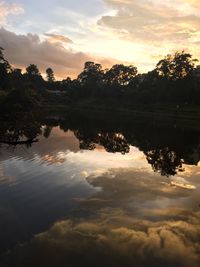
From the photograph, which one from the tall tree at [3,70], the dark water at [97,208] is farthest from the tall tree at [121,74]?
the dark water at [97,208]

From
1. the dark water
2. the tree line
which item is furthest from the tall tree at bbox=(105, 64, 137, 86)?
the dark water

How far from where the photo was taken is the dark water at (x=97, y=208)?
14.4m

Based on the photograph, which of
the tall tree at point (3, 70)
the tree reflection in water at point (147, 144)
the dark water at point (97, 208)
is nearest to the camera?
the dark water at point (97, 208)

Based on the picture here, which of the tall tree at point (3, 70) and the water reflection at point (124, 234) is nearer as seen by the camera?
the water reflection at point (124, 234)

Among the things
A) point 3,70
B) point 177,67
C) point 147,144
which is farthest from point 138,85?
point 147,144

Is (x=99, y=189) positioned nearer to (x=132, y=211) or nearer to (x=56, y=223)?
(x=132, y=211)

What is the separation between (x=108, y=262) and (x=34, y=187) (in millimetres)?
11142

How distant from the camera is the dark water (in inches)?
568

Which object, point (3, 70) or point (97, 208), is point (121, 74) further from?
point (97, 208)

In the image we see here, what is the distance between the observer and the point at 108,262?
13766 mm

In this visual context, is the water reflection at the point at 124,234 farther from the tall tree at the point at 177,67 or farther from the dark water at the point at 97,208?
the tall tree at the point at 177,67

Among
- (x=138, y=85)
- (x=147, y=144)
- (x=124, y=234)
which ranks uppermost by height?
(x=138, y=85)

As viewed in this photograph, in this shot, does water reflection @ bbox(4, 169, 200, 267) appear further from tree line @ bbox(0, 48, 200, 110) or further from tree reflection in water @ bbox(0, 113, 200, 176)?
tree line @ bbox(0, 48, 200, 110)

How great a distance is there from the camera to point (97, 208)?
66.6ft
